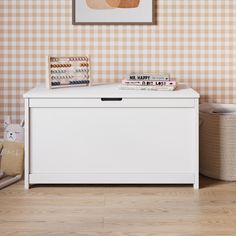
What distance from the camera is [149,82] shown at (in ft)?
10.6

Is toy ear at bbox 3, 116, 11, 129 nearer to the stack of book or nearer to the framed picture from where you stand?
the framed picture

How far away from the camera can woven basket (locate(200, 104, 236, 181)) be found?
10.8 ft

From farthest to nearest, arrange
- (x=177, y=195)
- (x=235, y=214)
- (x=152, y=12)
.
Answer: (x=152, y=12) → (x=177, y=195) → (x=235, y=214)

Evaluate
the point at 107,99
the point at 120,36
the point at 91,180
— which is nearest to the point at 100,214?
the point at 91,180

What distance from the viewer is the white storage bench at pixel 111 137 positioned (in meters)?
3.10

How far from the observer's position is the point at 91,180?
125 inches

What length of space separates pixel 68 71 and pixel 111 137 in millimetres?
497

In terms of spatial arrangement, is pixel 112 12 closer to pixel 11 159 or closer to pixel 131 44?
pixel 131 44

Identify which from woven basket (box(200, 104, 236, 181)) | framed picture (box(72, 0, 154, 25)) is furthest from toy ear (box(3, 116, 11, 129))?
woven basket (box(200, 104, 236, 181))

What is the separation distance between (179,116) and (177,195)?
43cm

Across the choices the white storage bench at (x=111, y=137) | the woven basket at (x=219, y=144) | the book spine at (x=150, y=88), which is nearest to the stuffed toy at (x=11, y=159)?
the white storage bench at (x=111, y=137)

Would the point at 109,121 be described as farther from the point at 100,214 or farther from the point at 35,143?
the point at 100,214

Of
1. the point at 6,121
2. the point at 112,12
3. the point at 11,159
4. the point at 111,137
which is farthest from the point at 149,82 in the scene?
the point at 6,121

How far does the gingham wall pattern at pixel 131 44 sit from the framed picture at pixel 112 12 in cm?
5
